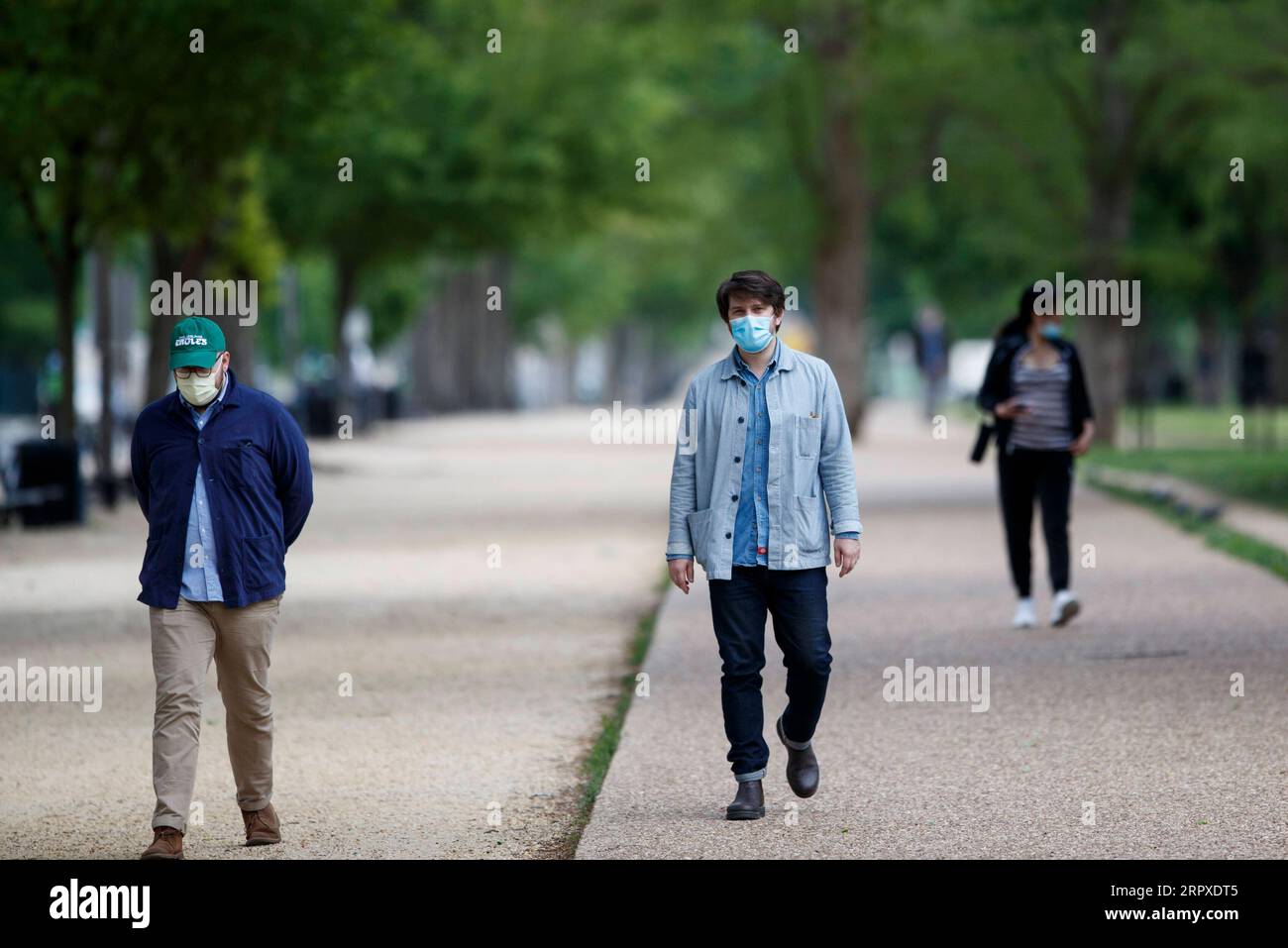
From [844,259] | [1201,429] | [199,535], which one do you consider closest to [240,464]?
[199,535]

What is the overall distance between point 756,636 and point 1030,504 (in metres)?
5.38

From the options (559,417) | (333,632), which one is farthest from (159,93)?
(559,417)

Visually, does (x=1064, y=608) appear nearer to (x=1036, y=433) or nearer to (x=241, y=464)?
(x=1036, y=433)

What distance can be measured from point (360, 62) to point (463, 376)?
40.3 m

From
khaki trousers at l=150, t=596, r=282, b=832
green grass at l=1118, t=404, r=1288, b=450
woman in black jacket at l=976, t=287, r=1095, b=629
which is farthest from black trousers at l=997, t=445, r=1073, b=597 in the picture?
green grass at l=1118, t=404, r=1288, b=450

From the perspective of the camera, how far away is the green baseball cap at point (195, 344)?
273 inches

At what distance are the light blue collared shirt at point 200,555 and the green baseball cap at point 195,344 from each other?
224mm

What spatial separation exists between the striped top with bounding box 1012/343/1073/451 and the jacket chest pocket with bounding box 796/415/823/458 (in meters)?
5.21

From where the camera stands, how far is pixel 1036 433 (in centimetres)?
1236

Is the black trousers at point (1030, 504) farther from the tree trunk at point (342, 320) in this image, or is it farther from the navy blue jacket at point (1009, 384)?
the tree trunk at point (342, 320)
